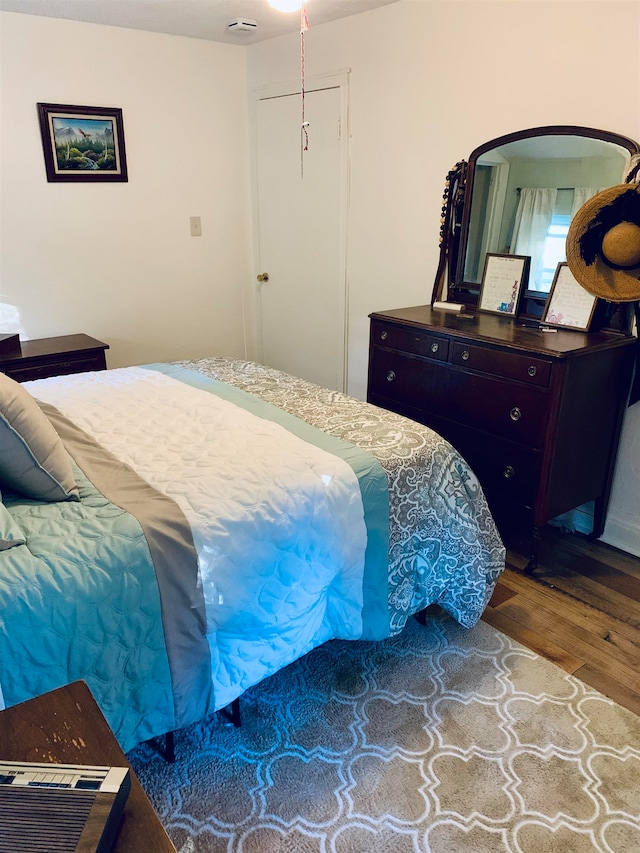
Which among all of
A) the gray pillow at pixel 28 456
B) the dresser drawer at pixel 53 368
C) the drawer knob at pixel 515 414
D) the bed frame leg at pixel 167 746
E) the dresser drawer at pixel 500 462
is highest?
the gray pillow at pixel 28 456

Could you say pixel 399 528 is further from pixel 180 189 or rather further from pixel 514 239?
pixel 180 189

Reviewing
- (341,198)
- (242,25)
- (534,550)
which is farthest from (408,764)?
(242,25)

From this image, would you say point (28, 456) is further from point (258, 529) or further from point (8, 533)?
point (258, 529)

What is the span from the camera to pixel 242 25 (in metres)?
3.44

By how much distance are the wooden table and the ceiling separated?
3.21m

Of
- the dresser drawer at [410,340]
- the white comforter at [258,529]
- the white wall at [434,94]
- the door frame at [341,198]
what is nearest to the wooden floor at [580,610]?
the white wall at [434,94]

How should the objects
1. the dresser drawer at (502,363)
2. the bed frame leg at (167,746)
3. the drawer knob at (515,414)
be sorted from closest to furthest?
the bed frame leg at (167,746), the dresser drawer at (502,363), the drawer knob at (515,414)

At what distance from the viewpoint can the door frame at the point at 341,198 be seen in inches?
137

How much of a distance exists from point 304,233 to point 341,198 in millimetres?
409

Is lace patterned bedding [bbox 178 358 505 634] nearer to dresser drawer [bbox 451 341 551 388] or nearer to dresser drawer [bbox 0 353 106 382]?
dresser drawer [bbox 451 341 551 388]

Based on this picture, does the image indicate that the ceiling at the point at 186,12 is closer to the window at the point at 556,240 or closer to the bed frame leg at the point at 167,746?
the window at the point at 556,240

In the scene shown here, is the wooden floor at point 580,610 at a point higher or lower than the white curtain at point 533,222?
lower

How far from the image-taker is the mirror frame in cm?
241

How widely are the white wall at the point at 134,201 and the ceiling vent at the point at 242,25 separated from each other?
1.26 feet
